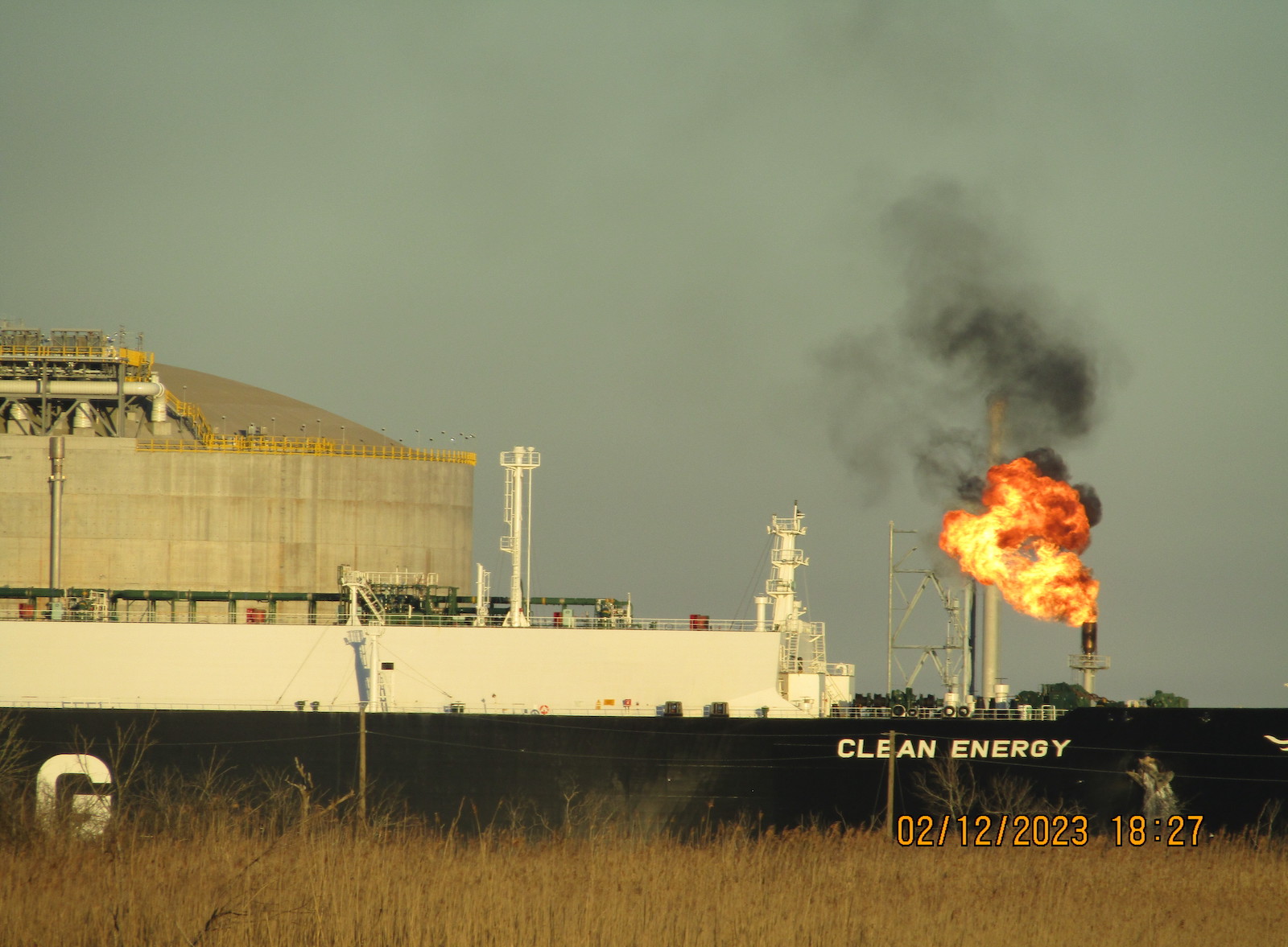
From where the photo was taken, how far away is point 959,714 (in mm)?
36875

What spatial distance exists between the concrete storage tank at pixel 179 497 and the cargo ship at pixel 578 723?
4.94 metres

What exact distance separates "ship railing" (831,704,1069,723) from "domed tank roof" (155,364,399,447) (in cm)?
2738

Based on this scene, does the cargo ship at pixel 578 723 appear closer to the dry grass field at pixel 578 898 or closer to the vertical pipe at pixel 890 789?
the vertical pipe at pixel 890 789

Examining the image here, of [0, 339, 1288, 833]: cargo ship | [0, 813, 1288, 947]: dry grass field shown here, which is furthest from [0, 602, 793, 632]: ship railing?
[0, 813, 1288, 947]: dry grass field

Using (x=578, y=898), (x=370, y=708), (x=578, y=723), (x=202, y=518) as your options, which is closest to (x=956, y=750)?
(x=578, y=723)

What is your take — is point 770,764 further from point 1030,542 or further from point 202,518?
point 202,518

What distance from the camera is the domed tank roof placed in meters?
57.7

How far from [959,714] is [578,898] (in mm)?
21562

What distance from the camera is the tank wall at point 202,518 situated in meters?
47.2

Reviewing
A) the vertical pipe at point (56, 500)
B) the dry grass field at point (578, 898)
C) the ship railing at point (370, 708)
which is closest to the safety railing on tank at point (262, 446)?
the vertical pipe at point (56, 500)

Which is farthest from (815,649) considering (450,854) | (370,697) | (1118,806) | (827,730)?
(450,854)

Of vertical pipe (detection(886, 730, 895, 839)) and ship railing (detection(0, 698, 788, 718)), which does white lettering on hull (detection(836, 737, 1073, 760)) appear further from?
ship railing (detection(0, 698, 788, 718))

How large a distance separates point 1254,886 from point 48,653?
110 ft

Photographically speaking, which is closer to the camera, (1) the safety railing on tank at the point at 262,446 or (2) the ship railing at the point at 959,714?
(2) the ship railing at the point at 959,714
